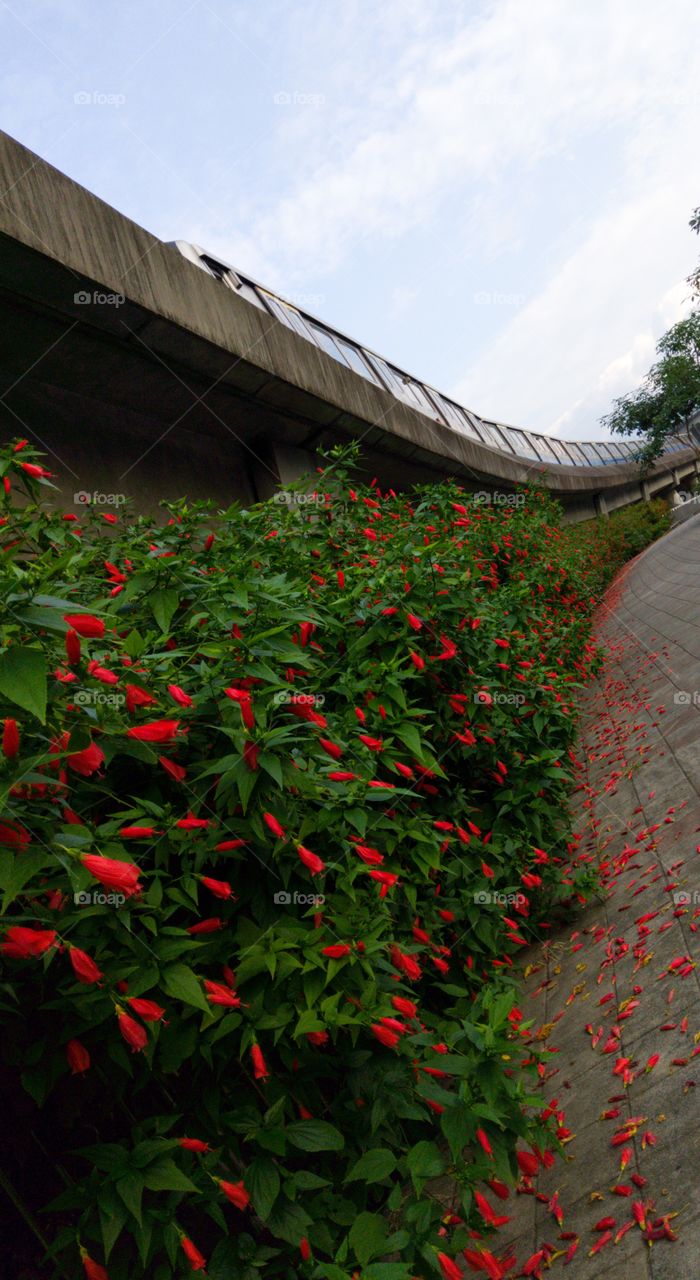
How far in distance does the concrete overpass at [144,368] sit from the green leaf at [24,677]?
290cm

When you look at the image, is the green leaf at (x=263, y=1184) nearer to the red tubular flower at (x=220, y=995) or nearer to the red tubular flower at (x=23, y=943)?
the red tubular flower at (x=220, y=995)

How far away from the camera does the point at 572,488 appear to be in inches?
1021

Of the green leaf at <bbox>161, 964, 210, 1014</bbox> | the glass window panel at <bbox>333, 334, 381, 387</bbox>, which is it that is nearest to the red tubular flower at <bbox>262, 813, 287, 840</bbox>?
the green leaf at <bbox>161, 964, 210, 1014</bbox>

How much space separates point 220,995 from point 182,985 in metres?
0.15

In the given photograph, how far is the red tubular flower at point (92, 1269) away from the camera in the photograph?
173 centimetres

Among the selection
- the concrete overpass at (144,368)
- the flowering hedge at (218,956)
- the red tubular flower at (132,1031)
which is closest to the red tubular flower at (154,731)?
the flowering hedge at (218,956)

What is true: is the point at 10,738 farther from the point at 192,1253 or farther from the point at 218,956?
the point at 192,1253

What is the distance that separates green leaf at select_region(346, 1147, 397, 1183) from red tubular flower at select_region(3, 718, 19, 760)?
4.59 ft

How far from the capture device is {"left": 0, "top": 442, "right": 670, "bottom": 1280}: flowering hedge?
174cm

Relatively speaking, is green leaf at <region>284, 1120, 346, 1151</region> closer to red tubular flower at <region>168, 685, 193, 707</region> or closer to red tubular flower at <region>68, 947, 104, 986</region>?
red tubular flower at <region>68, 947, 104, 986</region>

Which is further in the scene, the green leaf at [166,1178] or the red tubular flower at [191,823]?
the red tubular flower at [191,823]

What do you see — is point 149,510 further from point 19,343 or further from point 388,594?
point 388,594

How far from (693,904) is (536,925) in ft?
3.15

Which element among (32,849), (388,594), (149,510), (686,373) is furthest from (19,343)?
(686,373)
